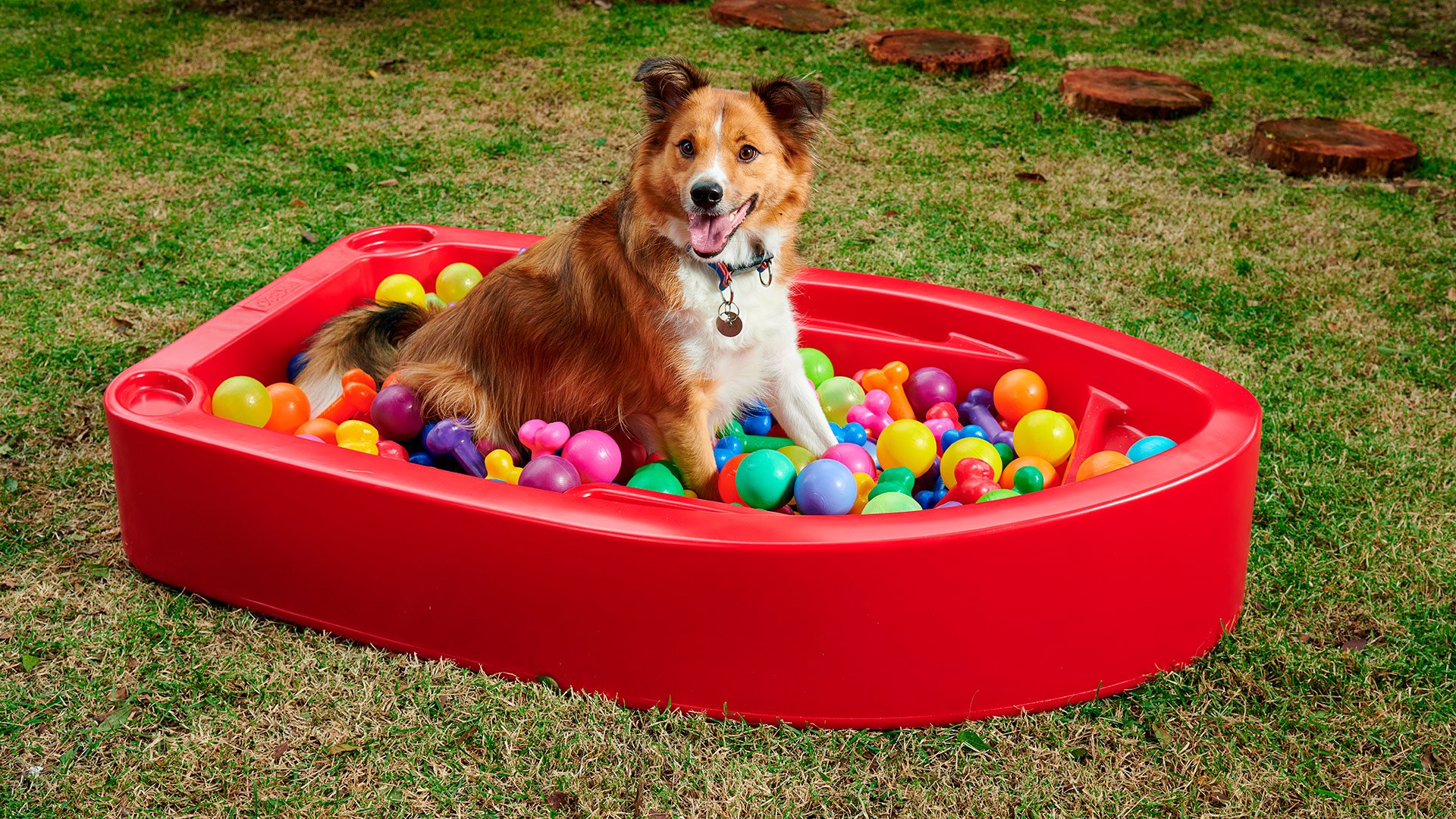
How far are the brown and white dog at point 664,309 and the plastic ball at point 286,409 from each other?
0.42 ft

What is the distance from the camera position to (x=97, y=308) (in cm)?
462

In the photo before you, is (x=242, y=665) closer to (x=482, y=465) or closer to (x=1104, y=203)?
(x=482, y=465)

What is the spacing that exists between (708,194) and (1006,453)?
4.74 feet

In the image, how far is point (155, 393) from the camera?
10.2 ft

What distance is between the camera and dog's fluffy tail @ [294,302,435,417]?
3623 millimetres

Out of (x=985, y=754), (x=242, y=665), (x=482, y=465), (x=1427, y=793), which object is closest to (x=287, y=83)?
(x=482, y=465)

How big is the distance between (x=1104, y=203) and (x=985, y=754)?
4.19 m

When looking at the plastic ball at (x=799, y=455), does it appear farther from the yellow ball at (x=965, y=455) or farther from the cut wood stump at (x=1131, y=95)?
the cut wood stump at (x=1131, y=95)

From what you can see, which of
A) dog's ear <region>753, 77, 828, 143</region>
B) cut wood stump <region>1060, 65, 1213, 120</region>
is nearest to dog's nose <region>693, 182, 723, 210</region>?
dog's ear <region>753, 77, 828, 143</region>

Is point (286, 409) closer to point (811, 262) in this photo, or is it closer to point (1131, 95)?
point (811, 262)

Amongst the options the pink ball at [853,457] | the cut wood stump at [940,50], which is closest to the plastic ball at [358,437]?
the pink ball at [853,457]

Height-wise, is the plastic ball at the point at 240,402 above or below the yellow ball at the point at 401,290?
below

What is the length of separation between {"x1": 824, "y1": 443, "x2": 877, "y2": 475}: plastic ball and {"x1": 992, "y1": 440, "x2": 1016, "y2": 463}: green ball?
0.49 metres

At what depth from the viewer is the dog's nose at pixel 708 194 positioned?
2820 millimetres
